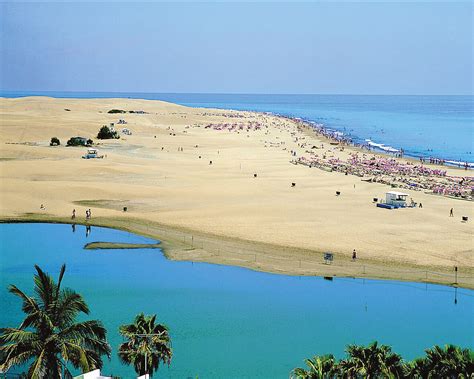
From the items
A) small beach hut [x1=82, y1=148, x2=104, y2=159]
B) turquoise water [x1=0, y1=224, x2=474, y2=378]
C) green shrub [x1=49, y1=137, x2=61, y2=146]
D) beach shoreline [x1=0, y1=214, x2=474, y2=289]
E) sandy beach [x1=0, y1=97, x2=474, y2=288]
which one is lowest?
turquoise water [x1=0, y1=224, x2=474, y2=378]

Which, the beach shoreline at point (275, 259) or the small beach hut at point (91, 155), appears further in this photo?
the small beach hut at point (91, 155)

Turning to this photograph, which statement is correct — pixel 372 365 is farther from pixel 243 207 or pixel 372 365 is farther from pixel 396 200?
pixel 396 200

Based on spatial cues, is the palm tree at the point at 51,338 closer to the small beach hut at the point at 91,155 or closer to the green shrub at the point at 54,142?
the small beach hut at the point at 91,155

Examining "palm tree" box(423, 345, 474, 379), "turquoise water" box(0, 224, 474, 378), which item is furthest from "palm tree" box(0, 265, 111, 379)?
"palm tree" box(423, 345, 474, 379)

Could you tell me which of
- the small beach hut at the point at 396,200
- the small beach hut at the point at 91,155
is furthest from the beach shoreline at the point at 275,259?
the small beach hut at the point at 91,155

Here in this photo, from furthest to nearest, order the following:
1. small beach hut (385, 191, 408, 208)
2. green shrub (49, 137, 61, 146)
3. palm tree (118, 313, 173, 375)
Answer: green shrub (49, 137, 61, 146), small beach hut (385, 191, 408, 208), palm tree (118, 313, 173, 375)

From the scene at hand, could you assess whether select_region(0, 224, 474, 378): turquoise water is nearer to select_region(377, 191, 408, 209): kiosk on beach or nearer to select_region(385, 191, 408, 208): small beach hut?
select_region(377, 191, 408, 209): kiosk on beach
